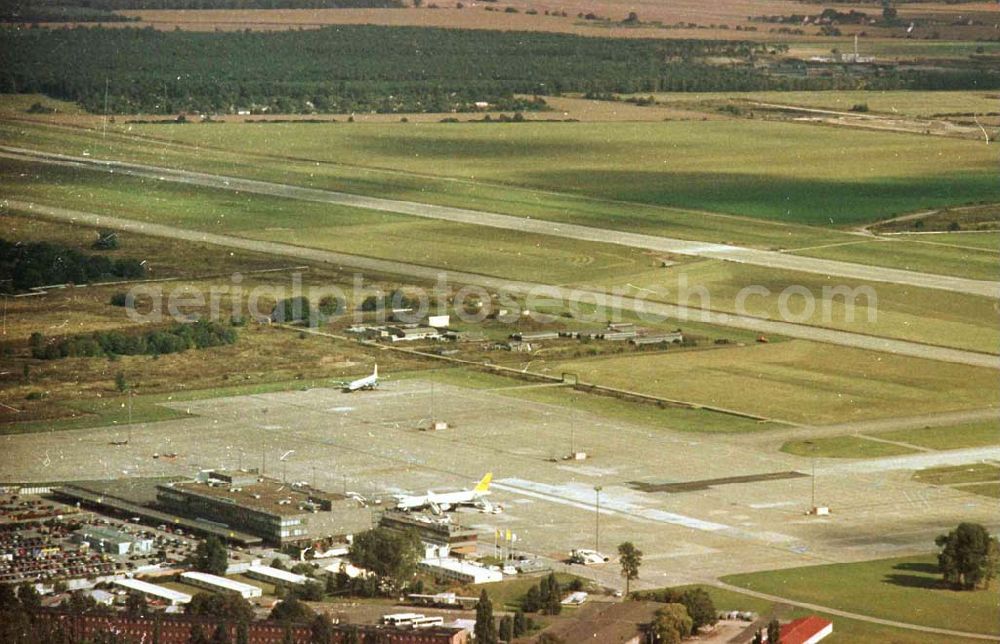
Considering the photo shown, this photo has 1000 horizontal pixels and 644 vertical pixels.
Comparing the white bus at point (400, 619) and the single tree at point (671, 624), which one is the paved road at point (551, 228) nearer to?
the single tree at point (671, 624)

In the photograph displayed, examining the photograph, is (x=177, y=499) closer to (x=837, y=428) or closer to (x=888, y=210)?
(x=837, y=428)

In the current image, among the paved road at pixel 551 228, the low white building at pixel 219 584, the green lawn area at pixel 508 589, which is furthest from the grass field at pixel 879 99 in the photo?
the low white building at pixel 219 584

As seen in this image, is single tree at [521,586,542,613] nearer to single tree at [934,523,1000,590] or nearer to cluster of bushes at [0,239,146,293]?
single tree at [934,523,1000,590]

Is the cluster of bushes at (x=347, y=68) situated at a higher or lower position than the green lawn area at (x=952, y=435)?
higher

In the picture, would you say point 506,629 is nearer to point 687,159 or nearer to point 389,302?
point 389,302

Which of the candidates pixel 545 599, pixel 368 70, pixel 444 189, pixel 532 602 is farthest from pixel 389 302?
pixel 368 70

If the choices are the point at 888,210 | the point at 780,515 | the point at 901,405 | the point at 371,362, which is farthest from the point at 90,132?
the point at 780,515

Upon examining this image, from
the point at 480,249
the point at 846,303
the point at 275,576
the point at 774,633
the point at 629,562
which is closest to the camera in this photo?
the point at 774,633
